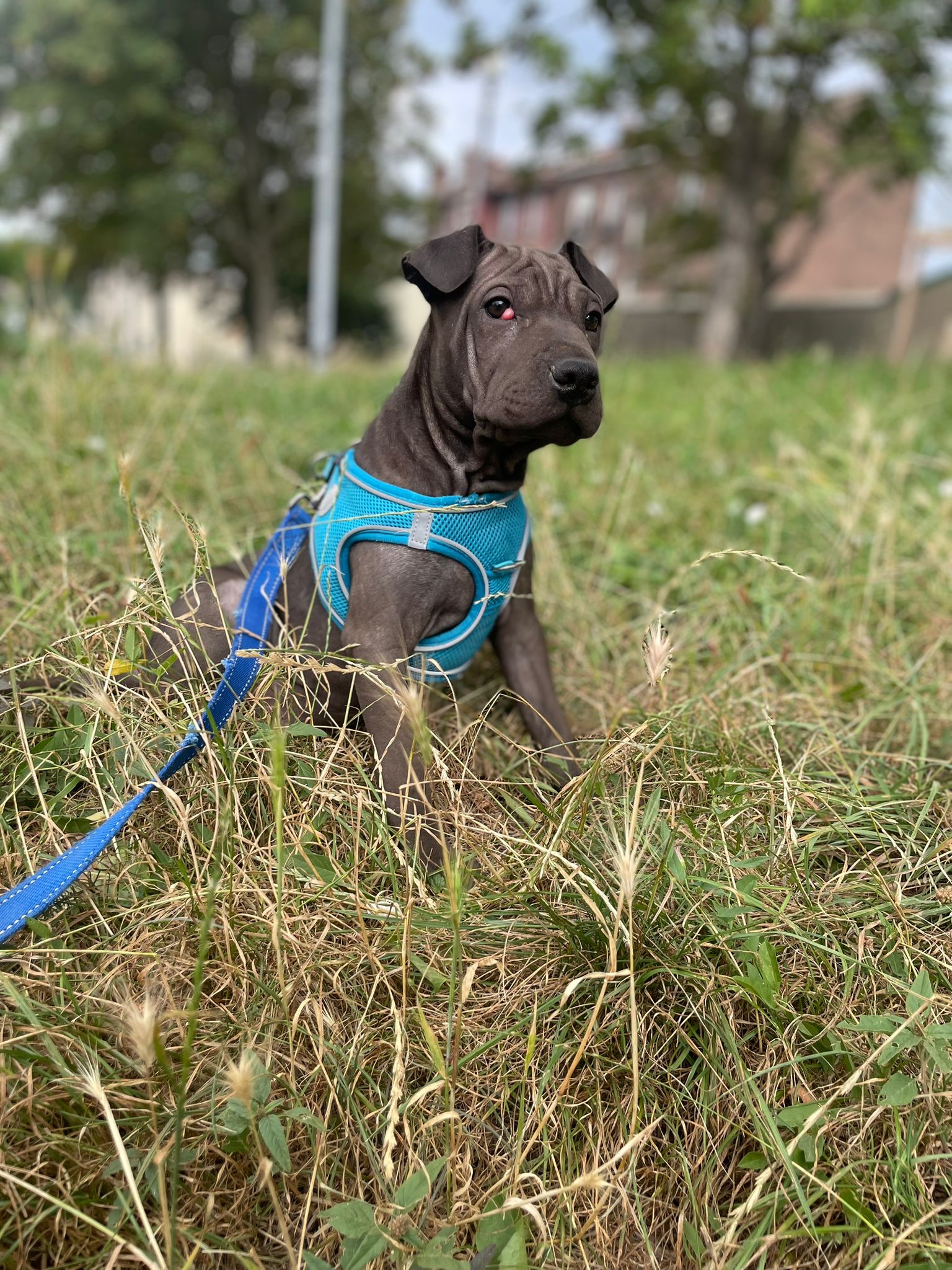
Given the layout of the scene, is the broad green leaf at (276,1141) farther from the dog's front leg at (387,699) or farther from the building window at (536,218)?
the building window at (536,218)

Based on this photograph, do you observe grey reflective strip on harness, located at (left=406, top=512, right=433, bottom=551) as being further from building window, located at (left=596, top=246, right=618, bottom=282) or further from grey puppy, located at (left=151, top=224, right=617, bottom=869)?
building window, located at (left=596, top=246, right=618, bottom=282)

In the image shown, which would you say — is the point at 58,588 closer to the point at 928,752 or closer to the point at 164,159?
the point at 928,752

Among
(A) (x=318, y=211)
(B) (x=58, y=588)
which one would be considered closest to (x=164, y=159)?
(A) (x=318, y=211)

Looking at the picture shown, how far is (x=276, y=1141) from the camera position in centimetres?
142

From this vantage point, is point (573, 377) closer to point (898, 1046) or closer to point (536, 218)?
point (898, 1046)

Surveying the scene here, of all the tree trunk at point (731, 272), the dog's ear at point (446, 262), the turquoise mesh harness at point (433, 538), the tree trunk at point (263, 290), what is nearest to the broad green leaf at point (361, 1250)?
the turquoise mesh harness at point (433, 538)

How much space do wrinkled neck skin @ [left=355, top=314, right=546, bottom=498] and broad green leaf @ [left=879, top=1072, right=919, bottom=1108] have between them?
1408 mm

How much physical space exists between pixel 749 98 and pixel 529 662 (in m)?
15.8

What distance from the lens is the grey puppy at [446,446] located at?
2051 millimetres

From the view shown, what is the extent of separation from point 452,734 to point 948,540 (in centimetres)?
233

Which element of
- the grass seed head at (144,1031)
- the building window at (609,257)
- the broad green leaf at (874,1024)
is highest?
the grass seed head at (144,1031)

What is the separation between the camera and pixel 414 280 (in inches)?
85.4

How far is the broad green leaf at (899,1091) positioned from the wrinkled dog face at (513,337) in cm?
135

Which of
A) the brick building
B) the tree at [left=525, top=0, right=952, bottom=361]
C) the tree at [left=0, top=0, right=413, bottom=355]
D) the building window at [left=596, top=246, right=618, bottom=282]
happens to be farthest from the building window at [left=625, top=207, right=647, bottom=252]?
the tree at [left=525, top=0, right=952, bottom=361]
